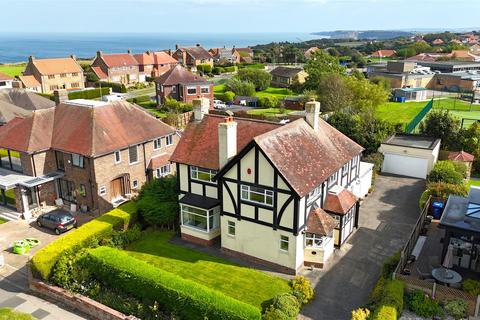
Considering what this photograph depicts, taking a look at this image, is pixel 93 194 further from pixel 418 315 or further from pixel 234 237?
pixel 418 315

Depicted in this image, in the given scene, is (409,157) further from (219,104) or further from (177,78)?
(177,78)

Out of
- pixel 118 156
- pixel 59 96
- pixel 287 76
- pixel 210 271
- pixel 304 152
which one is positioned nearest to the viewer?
pixel 210 271

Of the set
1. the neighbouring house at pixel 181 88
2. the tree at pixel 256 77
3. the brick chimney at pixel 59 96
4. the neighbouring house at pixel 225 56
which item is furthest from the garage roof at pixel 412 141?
the neighbouring house at pixel 225 56

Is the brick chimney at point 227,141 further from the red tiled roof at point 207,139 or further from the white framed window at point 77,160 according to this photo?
the white framed window at point 77,160

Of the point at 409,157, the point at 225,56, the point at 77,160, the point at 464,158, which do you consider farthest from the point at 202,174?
the point at 225,56

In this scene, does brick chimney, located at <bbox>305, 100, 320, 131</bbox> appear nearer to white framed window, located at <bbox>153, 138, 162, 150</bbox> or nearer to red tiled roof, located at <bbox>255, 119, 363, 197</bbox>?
red tiled roof, located at <bbox>255, 119, 363, 197</bbox>

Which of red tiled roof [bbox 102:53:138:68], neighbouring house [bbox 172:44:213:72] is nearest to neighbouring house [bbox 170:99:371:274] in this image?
red tiled roof [bbox 102:53:138:68]

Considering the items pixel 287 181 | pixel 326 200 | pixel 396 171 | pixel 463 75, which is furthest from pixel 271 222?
pixel 463 75
